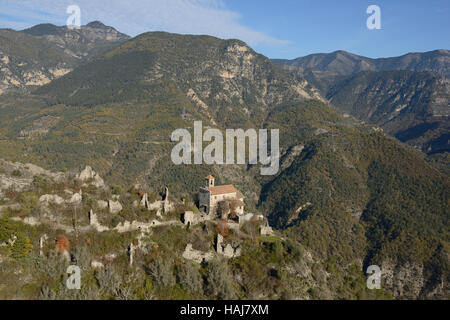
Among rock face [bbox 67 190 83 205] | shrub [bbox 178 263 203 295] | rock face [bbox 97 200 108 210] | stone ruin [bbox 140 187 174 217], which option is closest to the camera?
shrub [bbox 178 263 203 295]

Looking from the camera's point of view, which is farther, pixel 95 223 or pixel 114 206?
pixel 114 206

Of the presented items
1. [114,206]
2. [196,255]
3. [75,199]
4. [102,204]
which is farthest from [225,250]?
[75,199]

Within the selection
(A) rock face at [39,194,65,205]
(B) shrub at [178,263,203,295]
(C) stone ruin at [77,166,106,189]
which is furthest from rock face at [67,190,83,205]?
(B) shrub at [178,263,203,295]

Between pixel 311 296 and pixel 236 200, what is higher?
pixel 236 200

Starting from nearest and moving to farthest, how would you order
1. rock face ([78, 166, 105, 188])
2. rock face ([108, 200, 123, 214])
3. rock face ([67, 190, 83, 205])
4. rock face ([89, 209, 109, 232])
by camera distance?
rock face ([89, 209, 109, 232]), rock face ([67, 190, 83, 205]), rock face ([108, 200, 123, 214]), rock face ([78, 166, 105, 188])

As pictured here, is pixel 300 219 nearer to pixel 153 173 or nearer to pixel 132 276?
pixel 153 173

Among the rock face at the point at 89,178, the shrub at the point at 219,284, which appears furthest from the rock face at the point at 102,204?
the shrub at the point at 219,284

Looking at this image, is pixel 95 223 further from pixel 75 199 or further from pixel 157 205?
pixel 157 205

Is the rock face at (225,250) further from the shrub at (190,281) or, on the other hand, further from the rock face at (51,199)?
the rock face at (51,199)

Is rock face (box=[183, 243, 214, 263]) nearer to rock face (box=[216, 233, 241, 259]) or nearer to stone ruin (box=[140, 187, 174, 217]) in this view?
rock face (box=[216, 233, 241, 259])

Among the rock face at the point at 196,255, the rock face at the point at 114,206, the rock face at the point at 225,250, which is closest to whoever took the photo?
the rock face at the point at 196,255
